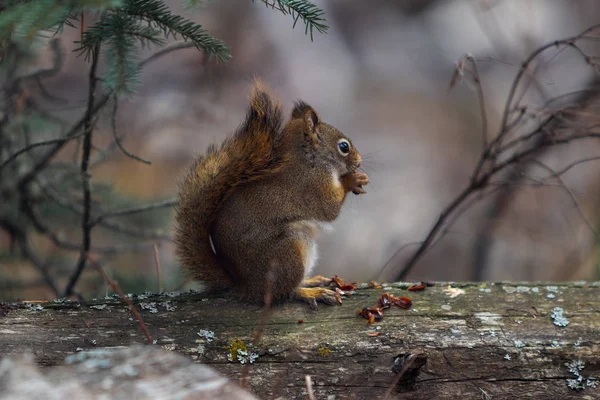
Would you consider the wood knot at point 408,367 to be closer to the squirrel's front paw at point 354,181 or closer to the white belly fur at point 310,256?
the white belly fur at point 310,256

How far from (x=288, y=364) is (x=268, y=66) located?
12.3ft

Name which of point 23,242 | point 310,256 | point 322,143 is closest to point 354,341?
point 310,256

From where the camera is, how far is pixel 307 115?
7.04 ft

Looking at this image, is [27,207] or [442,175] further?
[442,175]

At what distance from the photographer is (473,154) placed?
4859 mm

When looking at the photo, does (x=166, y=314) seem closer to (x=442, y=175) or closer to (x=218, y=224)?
(x=218, y=224)

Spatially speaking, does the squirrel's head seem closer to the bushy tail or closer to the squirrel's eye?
the squirrel's eye

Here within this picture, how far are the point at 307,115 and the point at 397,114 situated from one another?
3.08 metres

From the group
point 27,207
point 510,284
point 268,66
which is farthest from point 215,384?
→ point 268,66

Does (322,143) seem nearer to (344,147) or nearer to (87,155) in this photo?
(344,147)

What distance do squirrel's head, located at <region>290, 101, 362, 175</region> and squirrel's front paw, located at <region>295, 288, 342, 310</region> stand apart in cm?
45

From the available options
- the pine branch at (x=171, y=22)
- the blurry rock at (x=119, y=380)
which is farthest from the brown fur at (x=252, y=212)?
the blurry rock at (x=119, y=380)

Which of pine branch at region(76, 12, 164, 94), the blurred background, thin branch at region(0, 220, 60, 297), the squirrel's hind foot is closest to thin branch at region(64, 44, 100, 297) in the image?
pine branch at region(76, 12, 164, 94)

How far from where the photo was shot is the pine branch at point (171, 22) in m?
1.60
